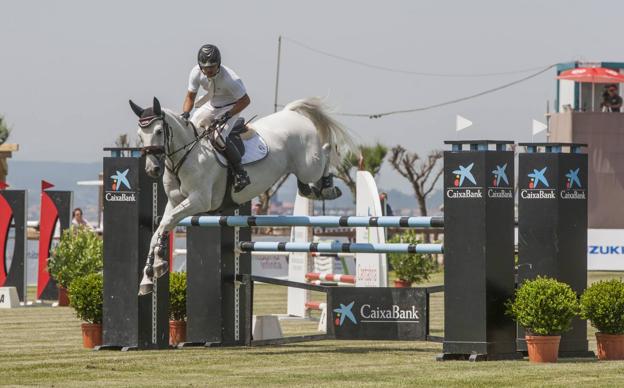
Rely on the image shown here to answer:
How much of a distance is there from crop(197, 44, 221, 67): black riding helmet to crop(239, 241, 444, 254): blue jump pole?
1874 millimetres

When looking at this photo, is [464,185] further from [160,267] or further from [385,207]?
[385,207]

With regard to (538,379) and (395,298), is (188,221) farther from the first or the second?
(538,379)

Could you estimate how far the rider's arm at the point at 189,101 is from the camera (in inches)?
467

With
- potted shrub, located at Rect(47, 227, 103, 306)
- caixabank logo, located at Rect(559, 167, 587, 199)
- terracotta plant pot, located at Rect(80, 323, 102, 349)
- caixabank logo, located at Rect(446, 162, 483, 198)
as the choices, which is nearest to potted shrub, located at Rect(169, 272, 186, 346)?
terracotta plant pot, located at Rect(80, 323, 102, 349)

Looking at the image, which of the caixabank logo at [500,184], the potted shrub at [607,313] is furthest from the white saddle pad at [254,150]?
the potted shrub at [607,313]

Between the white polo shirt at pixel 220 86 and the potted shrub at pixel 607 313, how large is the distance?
338 cm

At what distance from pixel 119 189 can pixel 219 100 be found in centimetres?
137

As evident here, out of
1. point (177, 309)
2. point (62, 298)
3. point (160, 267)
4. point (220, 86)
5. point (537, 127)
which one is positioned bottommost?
point (62, 298)

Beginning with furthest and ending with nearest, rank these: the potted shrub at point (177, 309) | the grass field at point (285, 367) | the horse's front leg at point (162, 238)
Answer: the potted shrub at point (177, 309)
the horse's front leg at point (162, 238)
the grass field at point (285, 367)

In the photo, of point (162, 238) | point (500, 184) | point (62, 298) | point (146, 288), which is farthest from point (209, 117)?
point (62, 298)

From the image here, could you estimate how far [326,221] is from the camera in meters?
11.9

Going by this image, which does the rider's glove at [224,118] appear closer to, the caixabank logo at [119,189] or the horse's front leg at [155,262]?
the horse's front leg at [155,262]

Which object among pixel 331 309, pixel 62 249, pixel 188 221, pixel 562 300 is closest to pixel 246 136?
pixel 188 221

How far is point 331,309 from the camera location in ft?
42.4
